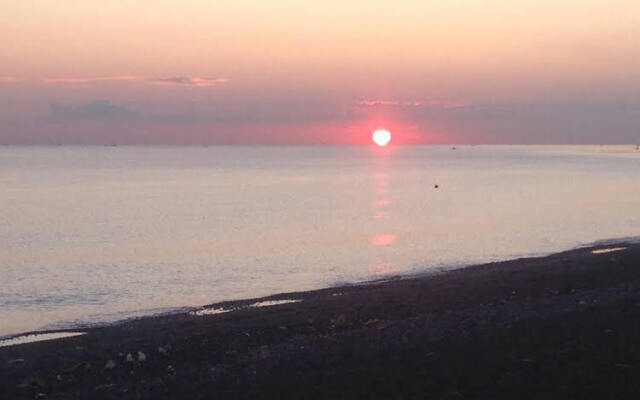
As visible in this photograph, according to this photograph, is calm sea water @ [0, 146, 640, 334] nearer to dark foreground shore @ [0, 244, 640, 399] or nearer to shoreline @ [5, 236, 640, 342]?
shoreline @ [5, 236, 640, 342]

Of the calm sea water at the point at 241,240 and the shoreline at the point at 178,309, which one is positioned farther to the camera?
the calm sea water at the point at 241,240

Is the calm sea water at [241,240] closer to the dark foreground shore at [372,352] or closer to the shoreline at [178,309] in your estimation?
the shoreline at [178,309]

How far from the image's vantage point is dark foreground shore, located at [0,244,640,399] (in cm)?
1548

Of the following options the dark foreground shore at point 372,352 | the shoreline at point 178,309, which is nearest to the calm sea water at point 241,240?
the shoreline at point 178,309

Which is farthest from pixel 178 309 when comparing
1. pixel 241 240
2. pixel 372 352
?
pixel 241 240

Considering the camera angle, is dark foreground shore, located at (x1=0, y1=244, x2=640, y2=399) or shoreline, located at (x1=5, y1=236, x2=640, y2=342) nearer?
dark foreground shore, located at (x1=0, y1=244, x2=640, y2=399)

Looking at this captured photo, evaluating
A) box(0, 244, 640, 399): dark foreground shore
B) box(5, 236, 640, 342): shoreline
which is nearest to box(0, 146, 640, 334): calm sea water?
box(5, 236, 640, 342): shoreline

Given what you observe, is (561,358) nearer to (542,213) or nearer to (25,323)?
(25,323)

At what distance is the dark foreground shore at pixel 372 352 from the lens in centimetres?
1548

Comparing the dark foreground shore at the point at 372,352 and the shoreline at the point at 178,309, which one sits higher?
the shoreline at the point at 178,309

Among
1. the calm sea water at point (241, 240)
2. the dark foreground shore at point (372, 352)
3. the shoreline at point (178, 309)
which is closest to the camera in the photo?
the dark foreground shore at point (372, 352)

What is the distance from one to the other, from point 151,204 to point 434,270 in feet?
223

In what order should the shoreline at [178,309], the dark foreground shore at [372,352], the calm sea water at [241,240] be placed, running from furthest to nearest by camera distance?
the calm sea water at [241,240] → the shoreline at [178,309] → the dark foreground shore at [372,352]

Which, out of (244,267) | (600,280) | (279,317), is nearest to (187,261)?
(244,267)
